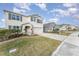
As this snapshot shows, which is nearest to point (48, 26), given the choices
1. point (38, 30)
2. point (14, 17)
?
point (38, 30)

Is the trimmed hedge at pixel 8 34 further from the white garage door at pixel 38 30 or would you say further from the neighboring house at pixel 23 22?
the white garage door at pixel 38 30

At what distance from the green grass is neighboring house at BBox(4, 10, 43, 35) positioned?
107mm

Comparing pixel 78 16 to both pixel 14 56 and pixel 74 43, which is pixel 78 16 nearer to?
pixel 74 43

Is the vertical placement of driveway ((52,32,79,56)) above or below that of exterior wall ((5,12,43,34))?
below

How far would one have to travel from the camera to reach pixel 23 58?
161 cm

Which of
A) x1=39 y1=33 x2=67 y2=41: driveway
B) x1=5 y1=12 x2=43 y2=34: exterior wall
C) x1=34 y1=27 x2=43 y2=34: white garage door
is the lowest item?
x1=39 y1=33 x2=67 y2=41: driveway

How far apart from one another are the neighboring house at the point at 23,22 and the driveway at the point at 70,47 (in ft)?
0.91

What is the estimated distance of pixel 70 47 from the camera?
1.60 metres

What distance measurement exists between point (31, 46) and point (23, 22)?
0.81ft

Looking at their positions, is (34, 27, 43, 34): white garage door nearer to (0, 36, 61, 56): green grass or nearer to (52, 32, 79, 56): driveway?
(0, 36, 61, 56): green grass

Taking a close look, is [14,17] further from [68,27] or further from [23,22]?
[68,27]

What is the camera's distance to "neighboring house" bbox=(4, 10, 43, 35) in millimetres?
1620

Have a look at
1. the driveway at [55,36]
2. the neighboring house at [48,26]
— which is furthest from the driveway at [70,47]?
the neighboring house at [48,26]

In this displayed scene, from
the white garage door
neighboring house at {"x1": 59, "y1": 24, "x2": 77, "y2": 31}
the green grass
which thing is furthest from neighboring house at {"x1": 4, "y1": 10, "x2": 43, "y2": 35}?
neighboring house at {"x1": 59, "y1": 24, "x2": 77, "y2": 31}
